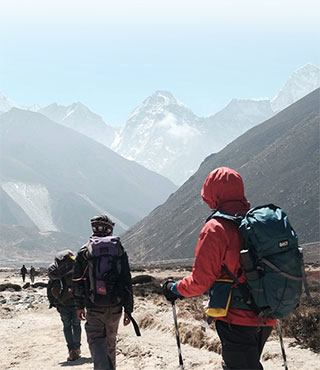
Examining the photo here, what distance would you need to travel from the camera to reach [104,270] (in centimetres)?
597

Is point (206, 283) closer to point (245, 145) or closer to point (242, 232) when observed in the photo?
point (242, 232)

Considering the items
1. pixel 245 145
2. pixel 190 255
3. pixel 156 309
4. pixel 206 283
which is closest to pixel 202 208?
pixel 190 255

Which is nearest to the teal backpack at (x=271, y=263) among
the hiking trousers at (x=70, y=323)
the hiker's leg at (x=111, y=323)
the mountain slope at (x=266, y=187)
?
the hiker's leg at (x=111, y=323)

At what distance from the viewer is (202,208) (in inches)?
5349

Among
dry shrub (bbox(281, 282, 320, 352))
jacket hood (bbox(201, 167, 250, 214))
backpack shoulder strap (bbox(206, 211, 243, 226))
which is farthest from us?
dry shrub (bbox(281, 282, 320, 352))

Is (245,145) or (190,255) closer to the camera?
(190,255)

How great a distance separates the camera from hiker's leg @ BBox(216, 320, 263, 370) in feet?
13.0

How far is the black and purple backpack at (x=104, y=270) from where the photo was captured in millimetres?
5965

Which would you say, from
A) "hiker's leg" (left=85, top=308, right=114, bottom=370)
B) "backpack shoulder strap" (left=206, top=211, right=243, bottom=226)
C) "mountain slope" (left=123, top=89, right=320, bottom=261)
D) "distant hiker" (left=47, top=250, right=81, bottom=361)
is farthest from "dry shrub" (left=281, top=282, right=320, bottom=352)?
"mountain slope" (left=123, top=89, right=320, bottom=261)

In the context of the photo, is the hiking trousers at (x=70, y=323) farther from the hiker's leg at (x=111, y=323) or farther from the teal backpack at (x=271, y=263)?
the teal backpack at (x=271, y=263)

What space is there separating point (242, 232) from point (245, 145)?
168661mm

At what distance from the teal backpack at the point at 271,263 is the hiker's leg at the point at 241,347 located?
0.22 metres

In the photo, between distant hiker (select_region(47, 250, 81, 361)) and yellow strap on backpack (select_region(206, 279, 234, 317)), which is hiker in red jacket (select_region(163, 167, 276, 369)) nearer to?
yellow strap on backpack (select_region(206, 279, 234, 317))

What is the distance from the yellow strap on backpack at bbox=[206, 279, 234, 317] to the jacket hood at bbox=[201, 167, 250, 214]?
633 mm
